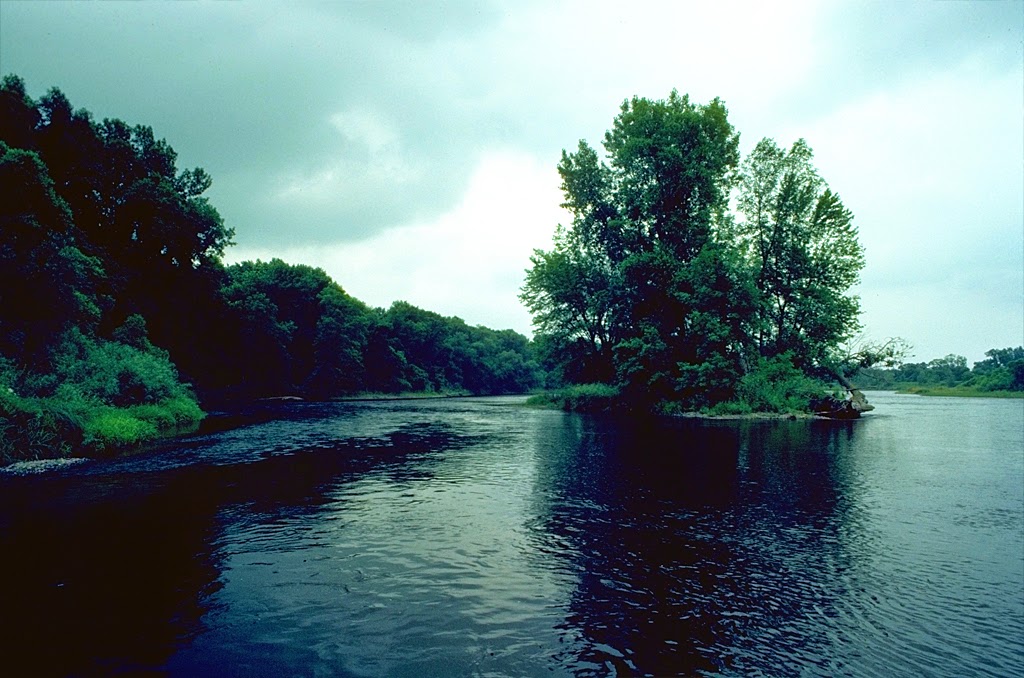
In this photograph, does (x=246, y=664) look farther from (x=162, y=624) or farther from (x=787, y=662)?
(x=787, y=662)

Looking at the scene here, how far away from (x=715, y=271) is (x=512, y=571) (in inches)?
1892

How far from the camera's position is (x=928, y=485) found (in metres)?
17.7

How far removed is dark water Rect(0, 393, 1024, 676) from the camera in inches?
278

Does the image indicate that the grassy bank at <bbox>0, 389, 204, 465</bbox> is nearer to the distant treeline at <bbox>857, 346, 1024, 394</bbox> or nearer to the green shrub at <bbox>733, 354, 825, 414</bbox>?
the green shrub at <bbox>733, 354, 825, 414</bbox>

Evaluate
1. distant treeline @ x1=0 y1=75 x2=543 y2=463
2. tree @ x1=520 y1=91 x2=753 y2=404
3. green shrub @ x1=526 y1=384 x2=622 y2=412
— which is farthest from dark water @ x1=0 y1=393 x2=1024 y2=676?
green shrub @ x1=526 y1=384 x2=622 y2=412

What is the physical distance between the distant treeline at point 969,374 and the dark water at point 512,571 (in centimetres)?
12054

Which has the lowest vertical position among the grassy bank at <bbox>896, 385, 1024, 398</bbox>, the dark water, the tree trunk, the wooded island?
the dark water

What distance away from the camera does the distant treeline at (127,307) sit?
26406 millimetres

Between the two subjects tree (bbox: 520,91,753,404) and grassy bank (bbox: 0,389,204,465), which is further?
tree (bbox: 520,91,753,404)

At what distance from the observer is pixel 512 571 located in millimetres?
10086

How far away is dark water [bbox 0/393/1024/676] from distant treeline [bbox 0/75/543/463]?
32.7ft

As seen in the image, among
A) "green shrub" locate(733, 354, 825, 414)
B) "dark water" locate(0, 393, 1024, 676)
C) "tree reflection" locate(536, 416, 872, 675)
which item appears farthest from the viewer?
"green shrub" locate(733, 354, 825, 414)

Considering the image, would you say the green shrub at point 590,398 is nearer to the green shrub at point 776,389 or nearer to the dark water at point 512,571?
the green shrub at point 776,389

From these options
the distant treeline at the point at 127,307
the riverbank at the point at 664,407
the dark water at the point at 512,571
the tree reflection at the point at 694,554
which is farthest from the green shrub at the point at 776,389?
the distant treeline at the point at 127,307
